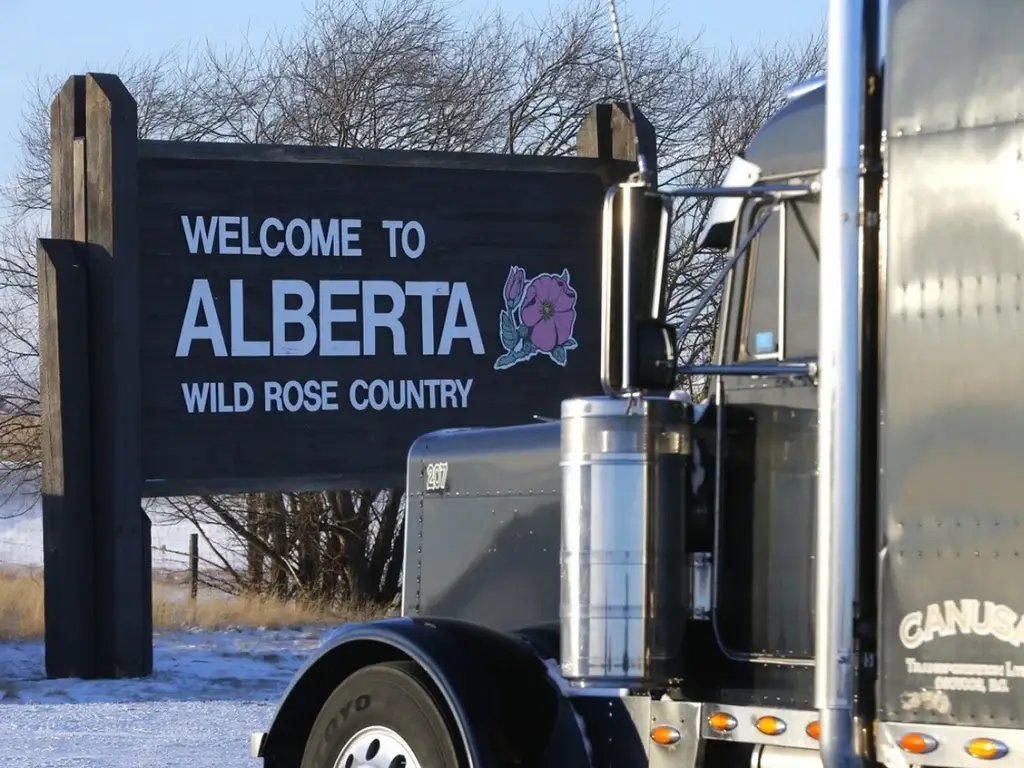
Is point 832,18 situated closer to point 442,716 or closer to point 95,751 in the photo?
point 442,716

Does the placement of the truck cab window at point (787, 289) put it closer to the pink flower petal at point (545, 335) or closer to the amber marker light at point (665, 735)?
the amber marker light at point (665, 735)

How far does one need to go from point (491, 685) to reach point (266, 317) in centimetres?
789

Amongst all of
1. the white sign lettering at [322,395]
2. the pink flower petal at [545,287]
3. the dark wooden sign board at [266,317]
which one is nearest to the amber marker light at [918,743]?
the dark wooden sign board at [266,317]

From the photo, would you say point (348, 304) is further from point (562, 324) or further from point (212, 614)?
point (212, 614)

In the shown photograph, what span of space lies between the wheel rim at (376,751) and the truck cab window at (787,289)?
1603 mm

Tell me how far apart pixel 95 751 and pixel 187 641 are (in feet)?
15.8

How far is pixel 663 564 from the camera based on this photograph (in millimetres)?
4711

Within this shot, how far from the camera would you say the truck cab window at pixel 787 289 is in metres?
4.63

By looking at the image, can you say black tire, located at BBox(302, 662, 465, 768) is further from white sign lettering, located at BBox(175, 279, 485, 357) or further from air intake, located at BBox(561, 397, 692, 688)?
white sign lettering, located at BBox(175, 279, 485, 357)

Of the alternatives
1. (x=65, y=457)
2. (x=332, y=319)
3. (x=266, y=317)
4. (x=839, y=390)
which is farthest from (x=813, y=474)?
(x=332, y=319)

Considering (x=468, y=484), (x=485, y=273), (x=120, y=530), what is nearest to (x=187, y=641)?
(x=120, y=530)

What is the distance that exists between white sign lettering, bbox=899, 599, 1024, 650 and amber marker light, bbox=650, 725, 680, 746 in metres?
0.89

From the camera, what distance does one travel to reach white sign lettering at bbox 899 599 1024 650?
13.0 ft

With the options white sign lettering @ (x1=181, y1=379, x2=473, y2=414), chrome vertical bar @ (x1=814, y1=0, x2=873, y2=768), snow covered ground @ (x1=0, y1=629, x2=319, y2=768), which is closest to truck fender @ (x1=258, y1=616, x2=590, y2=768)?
chrome vertical bar @ (x1=814, y1=0, x2=873, y2=768)
